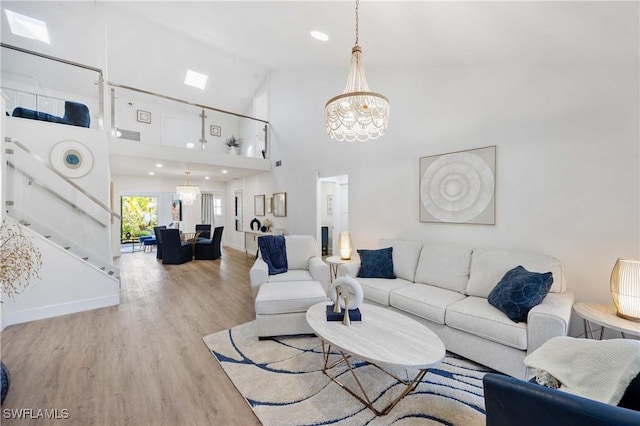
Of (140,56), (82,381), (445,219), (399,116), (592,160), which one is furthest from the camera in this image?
(140,56)

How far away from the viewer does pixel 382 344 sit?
1.71m

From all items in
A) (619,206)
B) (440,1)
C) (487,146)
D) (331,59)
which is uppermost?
(331,59)

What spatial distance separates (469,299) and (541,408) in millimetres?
1852

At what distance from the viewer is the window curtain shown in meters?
9.73

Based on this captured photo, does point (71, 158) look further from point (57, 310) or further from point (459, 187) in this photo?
point (459, 187)

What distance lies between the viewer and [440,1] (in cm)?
228

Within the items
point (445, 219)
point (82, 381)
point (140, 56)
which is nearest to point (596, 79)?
point (445, 219)

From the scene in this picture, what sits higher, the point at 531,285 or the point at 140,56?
the point at 140,56

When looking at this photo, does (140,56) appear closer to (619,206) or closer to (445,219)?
(445,219)

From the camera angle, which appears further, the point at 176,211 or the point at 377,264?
the point at 176,211

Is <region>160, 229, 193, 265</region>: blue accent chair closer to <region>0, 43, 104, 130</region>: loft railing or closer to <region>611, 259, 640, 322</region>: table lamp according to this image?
<region>0, 43, 104, 130</region>: loft railing

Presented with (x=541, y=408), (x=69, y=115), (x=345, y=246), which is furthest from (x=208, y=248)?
(x=541, y=408)

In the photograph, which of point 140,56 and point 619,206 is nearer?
point 619,206

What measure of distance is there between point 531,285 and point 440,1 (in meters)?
2.55
